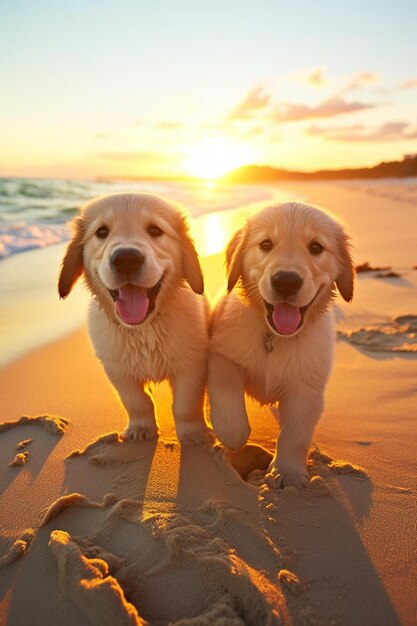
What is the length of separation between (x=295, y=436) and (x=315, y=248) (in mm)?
963

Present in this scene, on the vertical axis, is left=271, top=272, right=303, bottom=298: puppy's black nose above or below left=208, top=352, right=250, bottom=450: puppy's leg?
above

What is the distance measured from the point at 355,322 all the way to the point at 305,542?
9.92ft

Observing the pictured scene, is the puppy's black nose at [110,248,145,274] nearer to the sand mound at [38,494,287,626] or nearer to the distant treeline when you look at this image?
the sand mound at [38,494,287,626]

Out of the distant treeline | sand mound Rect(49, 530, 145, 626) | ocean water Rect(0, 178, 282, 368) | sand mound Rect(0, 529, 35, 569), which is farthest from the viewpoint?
the distant treeline

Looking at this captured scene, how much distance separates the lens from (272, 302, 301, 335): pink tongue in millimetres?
2559

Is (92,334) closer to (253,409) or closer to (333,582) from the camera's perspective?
(253,409)

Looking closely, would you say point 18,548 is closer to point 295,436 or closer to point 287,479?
point 287,479

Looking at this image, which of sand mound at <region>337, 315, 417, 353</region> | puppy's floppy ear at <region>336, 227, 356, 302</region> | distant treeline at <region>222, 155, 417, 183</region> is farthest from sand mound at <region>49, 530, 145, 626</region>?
distant treeline at <region>222, 155, 417, 183</region>

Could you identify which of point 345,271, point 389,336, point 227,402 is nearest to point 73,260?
point 227,402

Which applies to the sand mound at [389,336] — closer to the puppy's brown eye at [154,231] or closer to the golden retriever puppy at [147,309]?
the golden retriever puppy at [147,309]

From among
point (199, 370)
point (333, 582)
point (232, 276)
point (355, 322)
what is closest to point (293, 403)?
point (199, 370)

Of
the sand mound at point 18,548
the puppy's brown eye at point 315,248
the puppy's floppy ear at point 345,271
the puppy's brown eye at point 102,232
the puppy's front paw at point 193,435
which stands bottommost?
the puppy's front paw at point 193,435

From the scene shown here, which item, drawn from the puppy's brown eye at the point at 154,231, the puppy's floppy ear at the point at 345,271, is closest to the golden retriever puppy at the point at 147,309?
the puppy's brown eye at the point at 154,231

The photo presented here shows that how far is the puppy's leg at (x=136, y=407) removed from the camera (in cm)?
294
